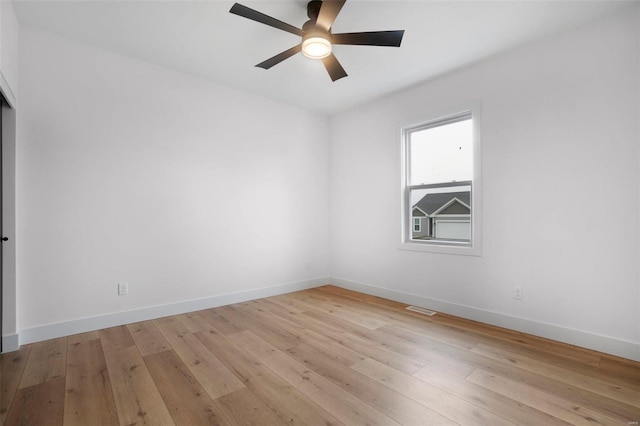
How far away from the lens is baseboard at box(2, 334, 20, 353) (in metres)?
2.42

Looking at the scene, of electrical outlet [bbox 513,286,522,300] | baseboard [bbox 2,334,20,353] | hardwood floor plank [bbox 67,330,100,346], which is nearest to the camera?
baseboard [bbox 2,334,20,353]

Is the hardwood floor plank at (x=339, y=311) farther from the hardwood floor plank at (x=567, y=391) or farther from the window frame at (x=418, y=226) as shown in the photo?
the window frame at (x=418, y=226)

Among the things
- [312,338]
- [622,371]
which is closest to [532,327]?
[622,371]

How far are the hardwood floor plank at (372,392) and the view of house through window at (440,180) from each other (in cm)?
208

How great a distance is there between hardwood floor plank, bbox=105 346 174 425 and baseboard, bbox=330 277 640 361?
2.85m

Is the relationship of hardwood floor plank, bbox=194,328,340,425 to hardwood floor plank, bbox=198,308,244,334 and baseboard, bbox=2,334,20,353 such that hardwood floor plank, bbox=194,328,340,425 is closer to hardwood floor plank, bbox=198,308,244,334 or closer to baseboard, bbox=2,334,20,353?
hardwood floor plank, bbox=198,308,244,334

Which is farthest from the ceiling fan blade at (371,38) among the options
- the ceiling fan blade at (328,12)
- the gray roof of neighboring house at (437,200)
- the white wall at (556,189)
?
the gray roof of neighboring house at (437,200)

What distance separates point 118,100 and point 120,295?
200cm

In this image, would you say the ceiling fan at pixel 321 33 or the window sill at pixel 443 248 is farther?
the window sill at pixel 443 248

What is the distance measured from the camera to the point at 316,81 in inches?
144

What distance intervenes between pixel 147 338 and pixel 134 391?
90 centimetres

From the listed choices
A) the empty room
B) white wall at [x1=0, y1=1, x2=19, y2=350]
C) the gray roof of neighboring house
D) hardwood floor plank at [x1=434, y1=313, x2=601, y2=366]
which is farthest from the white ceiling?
hardwood floor plank at [x1=434, y1=313, x2=601, y2=366]

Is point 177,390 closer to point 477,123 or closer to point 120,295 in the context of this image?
point 120,295

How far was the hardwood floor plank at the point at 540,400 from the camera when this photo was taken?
63.4 inches
